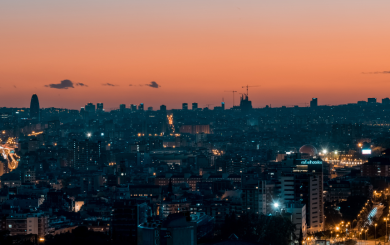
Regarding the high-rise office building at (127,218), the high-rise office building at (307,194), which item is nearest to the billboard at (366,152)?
the high-rise office building at (307,194)

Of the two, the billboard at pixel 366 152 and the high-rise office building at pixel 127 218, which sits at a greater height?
the billboard at pixel 366 152

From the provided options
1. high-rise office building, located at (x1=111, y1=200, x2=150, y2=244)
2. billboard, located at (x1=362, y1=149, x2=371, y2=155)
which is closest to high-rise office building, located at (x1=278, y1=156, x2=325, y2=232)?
high-rise office building, located at (x1=111, y1=200, x2=150, y2=244)

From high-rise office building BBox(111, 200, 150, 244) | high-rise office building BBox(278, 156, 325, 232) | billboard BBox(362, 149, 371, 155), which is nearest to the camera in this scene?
high-rise office building BBox(111, 200, 150, 244)

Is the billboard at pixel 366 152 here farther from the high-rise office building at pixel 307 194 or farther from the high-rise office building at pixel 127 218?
the high-rise office building at pixel 127 218

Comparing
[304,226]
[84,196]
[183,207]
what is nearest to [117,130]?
[84,196]

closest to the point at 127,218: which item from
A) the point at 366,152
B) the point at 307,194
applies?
the point at 307,194

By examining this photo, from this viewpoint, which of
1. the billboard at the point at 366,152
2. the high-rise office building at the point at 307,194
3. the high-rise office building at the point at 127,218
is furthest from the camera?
the billboard at the point at 366,152

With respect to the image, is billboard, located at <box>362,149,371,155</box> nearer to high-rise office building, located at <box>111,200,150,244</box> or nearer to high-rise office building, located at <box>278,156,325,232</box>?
high-rise office building, located at <box>278,156,325,232</box>

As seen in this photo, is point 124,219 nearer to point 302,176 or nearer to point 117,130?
point 302,176

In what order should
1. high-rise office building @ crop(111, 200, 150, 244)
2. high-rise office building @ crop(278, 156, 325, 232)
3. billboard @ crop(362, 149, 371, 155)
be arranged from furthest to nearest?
billboard @ crop(362, 149, 371, 155), high-rise office building @ crop(278, 156, 325, 232), high-rise office building @ crop(111, 200, 150, 244)

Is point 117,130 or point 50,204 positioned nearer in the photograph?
point 50,204

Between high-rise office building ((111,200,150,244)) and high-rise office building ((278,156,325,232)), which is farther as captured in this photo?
high-rise office building ((278,156,325,232))
